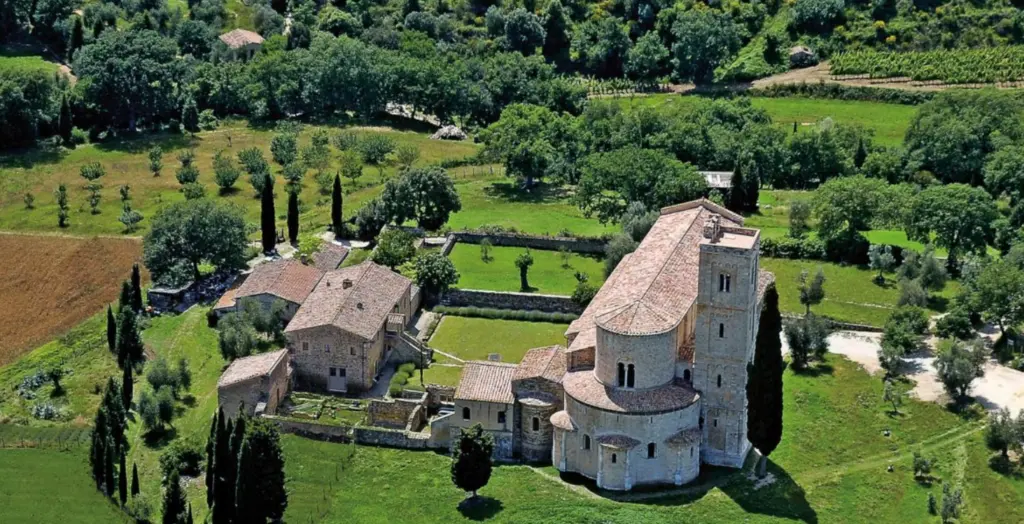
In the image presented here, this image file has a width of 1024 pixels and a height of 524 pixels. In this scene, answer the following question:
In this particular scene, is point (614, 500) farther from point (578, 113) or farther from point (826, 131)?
point (578, 113)

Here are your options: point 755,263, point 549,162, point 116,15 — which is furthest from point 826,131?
point 116,15

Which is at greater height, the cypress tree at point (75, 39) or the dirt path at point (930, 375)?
the cypress tree at point (75, 39)

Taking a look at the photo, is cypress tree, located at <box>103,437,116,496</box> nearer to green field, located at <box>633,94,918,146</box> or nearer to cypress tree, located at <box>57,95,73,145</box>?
cypress tree, located at <box>57,95,73,145</box>

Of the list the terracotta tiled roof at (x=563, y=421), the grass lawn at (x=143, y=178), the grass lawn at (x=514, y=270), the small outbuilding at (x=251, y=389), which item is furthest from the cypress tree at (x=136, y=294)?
the terracotta tiled roof at (x=563, y=421)

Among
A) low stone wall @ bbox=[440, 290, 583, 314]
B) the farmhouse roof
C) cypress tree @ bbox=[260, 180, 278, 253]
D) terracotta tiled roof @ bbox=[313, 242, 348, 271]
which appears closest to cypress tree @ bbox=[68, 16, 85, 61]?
cypress tree @ bbox=[260, 180, 278, 253]

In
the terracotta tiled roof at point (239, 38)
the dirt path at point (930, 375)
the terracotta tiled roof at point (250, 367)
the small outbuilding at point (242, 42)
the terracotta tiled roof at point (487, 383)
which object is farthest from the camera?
the terracotta tiled roof at point (239, 38)

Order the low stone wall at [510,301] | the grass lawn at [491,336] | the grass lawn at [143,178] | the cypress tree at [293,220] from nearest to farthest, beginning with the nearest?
the grass lawn at [491,336]
the low stone wall at [510,301]
the cypress tree at [293,220]
the grass lawn at [143,178]

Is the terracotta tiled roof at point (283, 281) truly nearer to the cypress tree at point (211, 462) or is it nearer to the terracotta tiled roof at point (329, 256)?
the terracotta tiled roof at point (329, 256)

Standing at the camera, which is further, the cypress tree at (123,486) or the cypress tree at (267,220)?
the cypress tree at (267,220)
